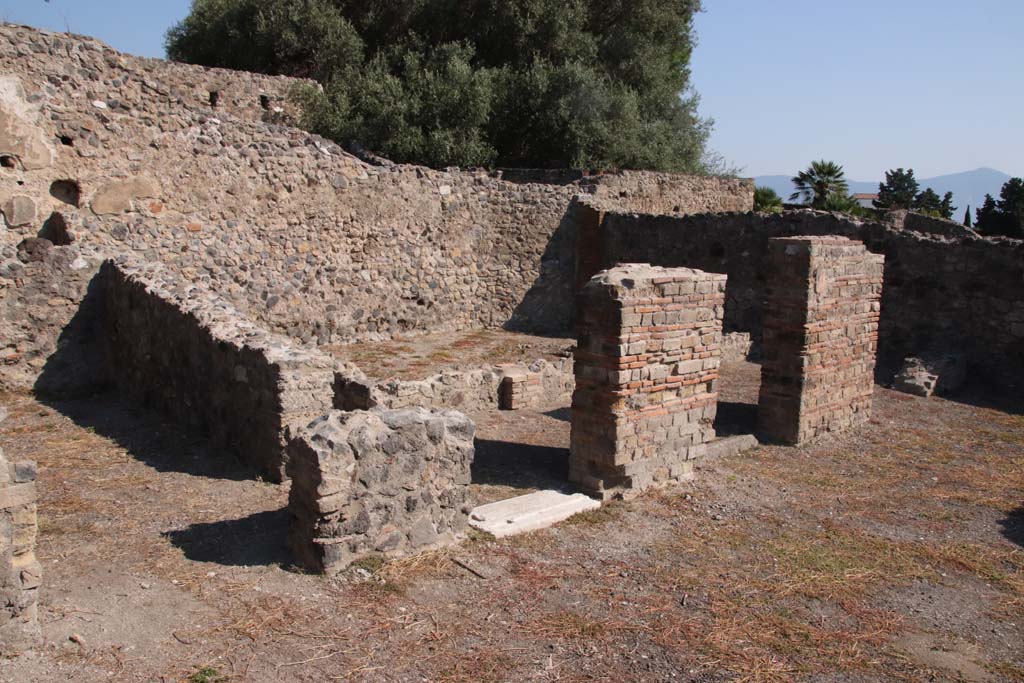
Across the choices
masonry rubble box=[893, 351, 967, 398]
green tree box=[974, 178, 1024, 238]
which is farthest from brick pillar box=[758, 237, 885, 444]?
green tree box=[974, 178, 1024, 238]

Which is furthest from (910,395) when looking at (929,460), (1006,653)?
(1006,653)

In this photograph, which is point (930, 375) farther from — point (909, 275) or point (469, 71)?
point (469, 71)

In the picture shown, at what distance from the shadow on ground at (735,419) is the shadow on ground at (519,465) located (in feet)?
7.25

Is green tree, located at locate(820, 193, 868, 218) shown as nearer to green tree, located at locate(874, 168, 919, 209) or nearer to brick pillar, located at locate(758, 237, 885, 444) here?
green tree, located at locate(874, 168, 919, 209)

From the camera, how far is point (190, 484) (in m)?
6.82

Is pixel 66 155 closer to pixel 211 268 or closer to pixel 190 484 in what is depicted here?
pixel 211 268

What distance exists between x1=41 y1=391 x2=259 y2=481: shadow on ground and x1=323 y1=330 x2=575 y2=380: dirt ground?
134 inches

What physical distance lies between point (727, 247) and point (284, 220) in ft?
25.6

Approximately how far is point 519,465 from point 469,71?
1427 centimetres

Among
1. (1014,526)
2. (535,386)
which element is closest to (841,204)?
(535,386)

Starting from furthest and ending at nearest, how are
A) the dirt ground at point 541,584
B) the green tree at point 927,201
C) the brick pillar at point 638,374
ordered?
the green tree at point 927,201
the brick pillar at point 638,374
the dirt ground at point 541,584

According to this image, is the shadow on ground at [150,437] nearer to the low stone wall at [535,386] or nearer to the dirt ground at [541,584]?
the dirt ground at [541,584]

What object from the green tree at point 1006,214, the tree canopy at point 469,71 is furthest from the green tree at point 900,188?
the tree canopy at point 469,71

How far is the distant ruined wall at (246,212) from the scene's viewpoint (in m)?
10.2
